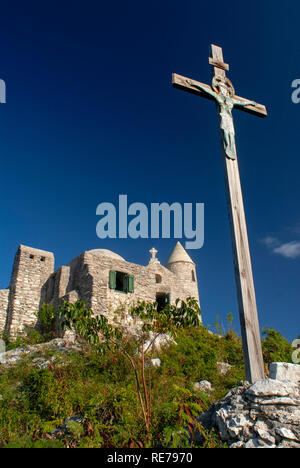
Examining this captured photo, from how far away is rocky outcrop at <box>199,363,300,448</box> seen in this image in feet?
11.1

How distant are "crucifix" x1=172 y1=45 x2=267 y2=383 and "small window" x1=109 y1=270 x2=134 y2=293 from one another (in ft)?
36.2

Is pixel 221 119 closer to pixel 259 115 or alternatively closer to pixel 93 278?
pixel 259 115

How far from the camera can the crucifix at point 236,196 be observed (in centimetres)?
460

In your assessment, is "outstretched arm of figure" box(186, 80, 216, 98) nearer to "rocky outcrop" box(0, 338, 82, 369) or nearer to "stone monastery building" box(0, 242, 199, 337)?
"rocky outcrop" box(0, 338, 82, 369)

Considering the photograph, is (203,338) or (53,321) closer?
(203,338)

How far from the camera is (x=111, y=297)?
15688 millimetres

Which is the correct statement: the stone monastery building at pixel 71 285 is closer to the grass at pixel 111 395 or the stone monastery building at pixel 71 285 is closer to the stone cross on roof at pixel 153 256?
the stone cross on roof at pixel 153 256

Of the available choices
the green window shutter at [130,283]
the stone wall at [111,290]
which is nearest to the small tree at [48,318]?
the stone wall at [111,290]

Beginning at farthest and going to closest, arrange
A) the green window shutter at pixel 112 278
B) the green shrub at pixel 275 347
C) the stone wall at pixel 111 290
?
the green window shutter at pixel 112 278
the stone wall at pixel 111 290
the green shrub at pixel 275 347

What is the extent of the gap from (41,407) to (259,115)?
23.1 feet

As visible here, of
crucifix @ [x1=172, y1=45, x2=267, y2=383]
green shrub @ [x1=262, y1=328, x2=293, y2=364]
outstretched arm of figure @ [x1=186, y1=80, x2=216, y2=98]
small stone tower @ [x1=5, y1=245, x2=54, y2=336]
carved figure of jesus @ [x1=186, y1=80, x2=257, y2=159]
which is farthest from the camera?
small stone tower @ [x1=5, y1=245, x2=54, y2=336]

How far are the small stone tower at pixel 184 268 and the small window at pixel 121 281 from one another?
239 inches
